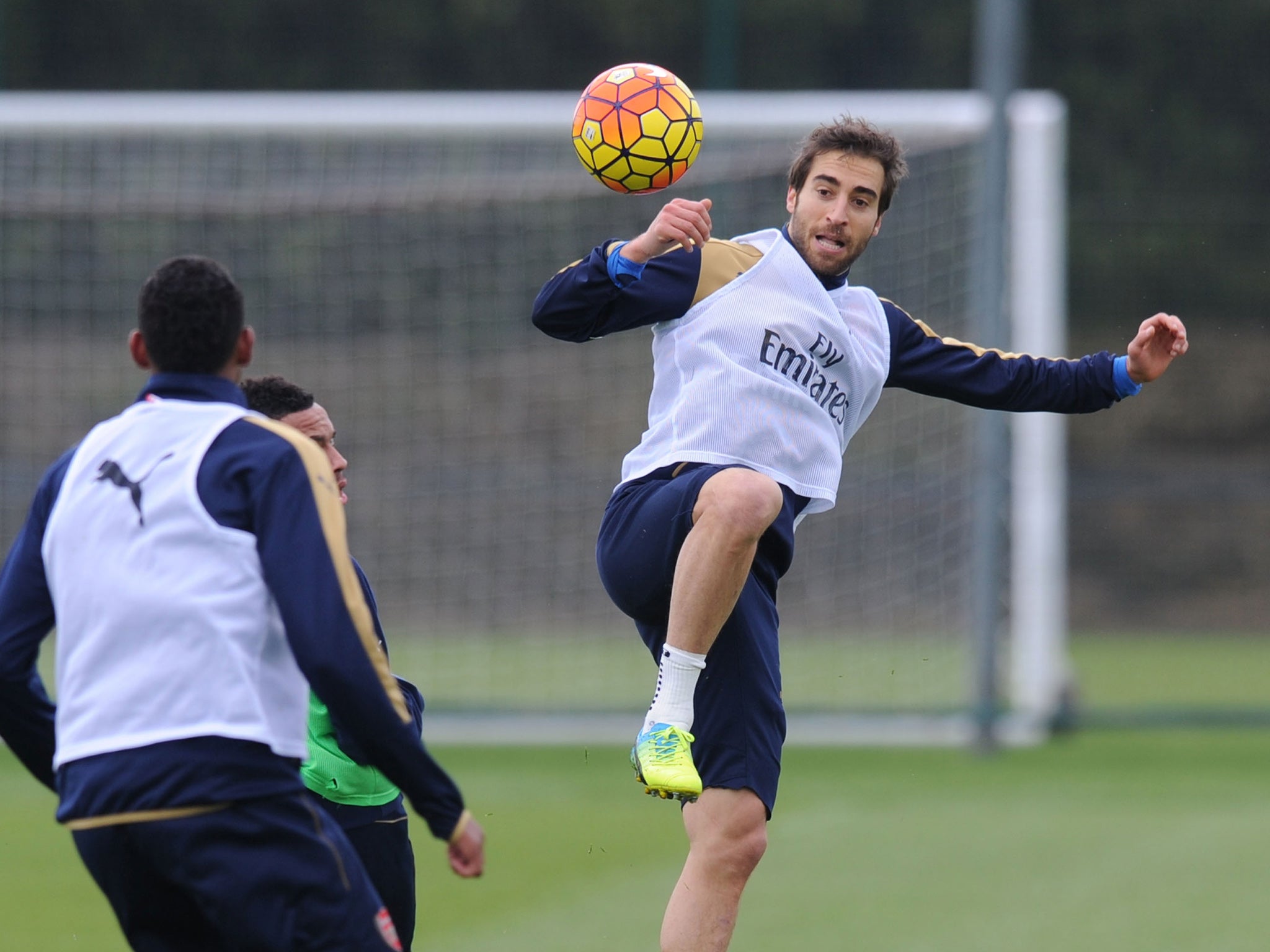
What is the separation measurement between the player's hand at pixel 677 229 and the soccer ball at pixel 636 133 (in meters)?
0.42

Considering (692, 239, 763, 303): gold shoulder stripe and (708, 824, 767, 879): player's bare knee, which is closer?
(708, 824, 767, 879): player's bare knee

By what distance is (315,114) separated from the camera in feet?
40.6

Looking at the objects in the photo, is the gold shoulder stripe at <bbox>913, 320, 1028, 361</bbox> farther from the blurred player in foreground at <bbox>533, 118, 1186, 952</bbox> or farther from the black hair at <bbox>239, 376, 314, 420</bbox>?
the black hair at <bbox>239, 376, 314, 420</bbox>

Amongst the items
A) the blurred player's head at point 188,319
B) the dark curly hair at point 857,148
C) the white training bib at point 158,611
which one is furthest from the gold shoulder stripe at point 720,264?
the white training bib at point 158,611

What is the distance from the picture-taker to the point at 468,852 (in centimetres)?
352

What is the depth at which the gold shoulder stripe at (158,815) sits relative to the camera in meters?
3.40

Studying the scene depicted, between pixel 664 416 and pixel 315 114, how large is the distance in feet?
26.1

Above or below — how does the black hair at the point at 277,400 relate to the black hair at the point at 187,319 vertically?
below

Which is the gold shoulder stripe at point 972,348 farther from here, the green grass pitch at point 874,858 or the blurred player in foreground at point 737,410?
the green grass pitch at point 874,858

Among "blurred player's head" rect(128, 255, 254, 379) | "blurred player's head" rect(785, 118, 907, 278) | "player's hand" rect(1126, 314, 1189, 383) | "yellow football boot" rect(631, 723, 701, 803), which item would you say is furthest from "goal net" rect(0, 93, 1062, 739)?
"blurred player's head" rect(128, 255, 254, 379)

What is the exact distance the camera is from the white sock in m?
4.75

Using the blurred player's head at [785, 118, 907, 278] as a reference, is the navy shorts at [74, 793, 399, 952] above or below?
below

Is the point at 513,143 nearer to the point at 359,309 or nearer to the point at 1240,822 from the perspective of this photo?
the point at 359,309

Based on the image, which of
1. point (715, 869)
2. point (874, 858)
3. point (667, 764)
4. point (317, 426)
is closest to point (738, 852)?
point (715, 869)
